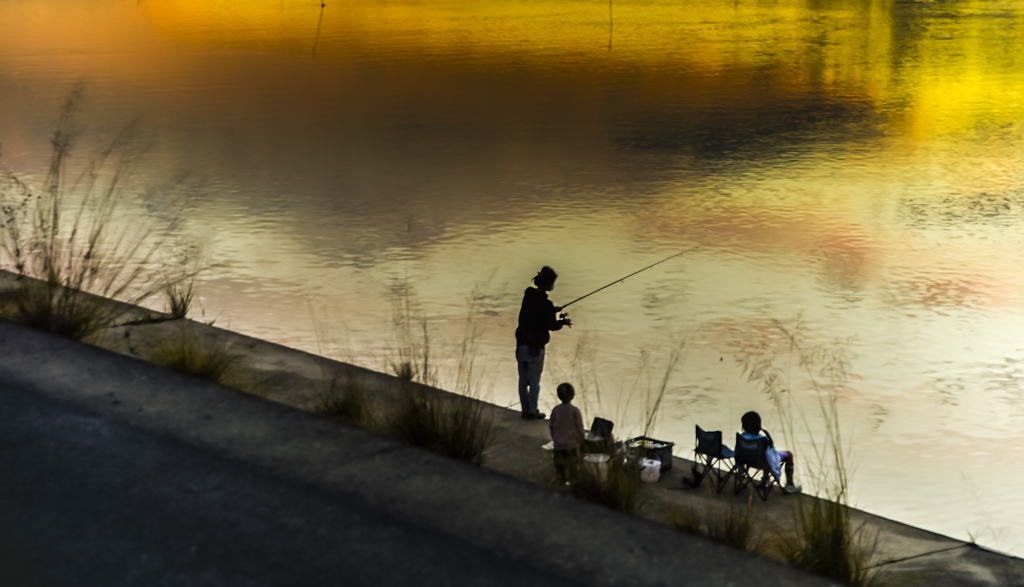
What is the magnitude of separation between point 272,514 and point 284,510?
0.06m

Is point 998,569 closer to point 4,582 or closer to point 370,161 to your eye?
point 4,582

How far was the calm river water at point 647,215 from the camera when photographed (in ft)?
28.7

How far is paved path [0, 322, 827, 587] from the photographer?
4.05 meters

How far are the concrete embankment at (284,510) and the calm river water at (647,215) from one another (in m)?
2.95

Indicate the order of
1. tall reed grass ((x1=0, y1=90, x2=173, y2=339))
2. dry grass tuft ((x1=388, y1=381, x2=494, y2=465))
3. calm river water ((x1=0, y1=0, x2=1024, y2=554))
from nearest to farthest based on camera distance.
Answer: dry grass tuft ((x1=388, y1=381, x2=494, y2=465)), tall reed grass ((x1=0, y1=90, x2=173, y2=339)), calm river water ((x1=0, y1=0, x2=1024, y2=554))

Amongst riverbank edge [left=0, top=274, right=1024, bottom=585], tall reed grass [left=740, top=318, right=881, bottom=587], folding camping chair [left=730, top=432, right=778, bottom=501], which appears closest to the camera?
tall reed grass [left=740, top=318, right=881, bottom=587]

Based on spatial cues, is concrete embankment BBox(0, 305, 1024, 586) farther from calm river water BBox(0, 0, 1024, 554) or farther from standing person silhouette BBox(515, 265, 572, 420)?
calm river water BBox(0, 0, 1024, 554)

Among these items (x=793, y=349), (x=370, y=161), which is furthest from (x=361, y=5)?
(x=793, y=349)

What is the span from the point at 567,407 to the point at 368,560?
6.57 feet

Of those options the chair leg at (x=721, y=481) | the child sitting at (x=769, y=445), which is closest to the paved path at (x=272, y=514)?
the chair leg at (x=721, y=481)

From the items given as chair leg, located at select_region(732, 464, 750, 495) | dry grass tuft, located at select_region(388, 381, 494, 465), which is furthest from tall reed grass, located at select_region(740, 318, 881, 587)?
dry grass tuft, located at select_region(388, 381, 494, 465)

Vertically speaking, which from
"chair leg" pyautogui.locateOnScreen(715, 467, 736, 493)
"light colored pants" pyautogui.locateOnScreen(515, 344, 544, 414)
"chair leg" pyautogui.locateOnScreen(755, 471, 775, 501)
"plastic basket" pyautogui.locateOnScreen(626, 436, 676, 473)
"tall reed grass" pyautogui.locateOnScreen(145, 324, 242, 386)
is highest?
"tall reed grass" pyautogui.locateOnScreen(145, 324, 242, 386)

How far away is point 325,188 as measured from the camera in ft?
55.1

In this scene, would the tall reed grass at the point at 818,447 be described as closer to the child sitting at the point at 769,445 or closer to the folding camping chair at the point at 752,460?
the child sitting at the point at 769,445
